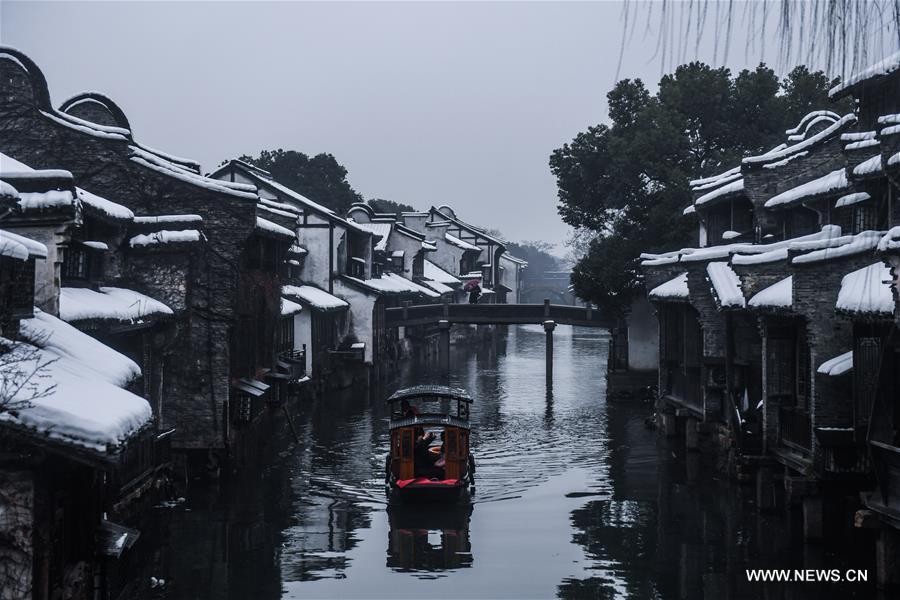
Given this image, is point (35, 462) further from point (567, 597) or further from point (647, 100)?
point (647, 100)

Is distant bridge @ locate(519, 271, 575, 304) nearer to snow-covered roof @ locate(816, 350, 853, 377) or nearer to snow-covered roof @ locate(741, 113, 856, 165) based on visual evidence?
snow-covered roof @ locate(741, 113, 856, 165)

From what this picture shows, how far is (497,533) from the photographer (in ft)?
73.1

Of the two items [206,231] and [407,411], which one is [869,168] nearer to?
[407,411]

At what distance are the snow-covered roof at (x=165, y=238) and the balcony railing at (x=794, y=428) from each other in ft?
49.4

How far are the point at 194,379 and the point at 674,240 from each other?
81.9ft

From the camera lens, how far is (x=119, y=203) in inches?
A: 1007

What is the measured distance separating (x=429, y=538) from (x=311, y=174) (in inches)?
2754

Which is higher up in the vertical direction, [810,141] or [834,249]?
[810,141]

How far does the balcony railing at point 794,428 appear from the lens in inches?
807

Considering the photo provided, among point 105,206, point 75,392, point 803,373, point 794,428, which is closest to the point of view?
point 75,392

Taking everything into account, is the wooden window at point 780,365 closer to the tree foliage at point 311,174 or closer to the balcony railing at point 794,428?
the balcony railing at point 794,428

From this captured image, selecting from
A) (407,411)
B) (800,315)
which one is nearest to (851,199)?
(800,315)

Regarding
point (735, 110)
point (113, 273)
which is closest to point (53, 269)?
point (113, 273)

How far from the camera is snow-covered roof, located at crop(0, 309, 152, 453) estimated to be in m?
10.1
